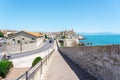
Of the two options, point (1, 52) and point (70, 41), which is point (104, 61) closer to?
point (1, 52)

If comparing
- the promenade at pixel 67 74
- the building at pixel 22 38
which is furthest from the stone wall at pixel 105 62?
the building at pixel 22 38

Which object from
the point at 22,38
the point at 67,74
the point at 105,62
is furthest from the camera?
the point at 22,38

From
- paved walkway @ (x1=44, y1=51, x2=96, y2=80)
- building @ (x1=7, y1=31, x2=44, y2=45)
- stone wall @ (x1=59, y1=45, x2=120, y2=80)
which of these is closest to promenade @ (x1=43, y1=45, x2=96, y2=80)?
paved walkway @ (x1=44, y1=51, x2=96, y2=80)

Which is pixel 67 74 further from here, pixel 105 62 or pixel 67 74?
pixel 105 62

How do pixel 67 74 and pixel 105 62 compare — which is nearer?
pixel 105 62

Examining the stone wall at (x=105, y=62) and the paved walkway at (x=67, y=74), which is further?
the paved walkway at (x=67, y=74)

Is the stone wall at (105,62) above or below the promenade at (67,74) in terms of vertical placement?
above

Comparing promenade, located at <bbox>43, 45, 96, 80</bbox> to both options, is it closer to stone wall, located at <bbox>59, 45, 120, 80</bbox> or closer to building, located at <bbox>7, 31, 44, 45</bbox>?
stone wall, located at <bbox>59, 45, 120, 80</bbox>

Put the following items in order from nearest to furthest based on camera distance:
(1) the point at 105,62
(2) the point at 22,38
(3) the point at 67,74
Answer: (1) the point at 105,62 → (3) the point at 67,74 → (2) the point at 22,38

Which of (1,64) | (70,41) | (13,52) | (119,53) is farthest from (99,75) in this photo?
(70,41)

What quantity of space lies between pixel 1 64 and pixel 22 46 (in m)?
30.3

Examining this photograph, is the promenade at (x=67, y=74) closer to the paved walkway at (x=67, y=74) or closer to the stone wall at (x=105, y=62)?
the paved walkway at (x=67, y=74)

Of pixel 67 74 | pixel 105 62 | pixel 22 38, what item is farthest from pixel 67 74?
pixel 22 38

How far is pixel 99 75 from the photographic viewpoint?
26.0 ft
